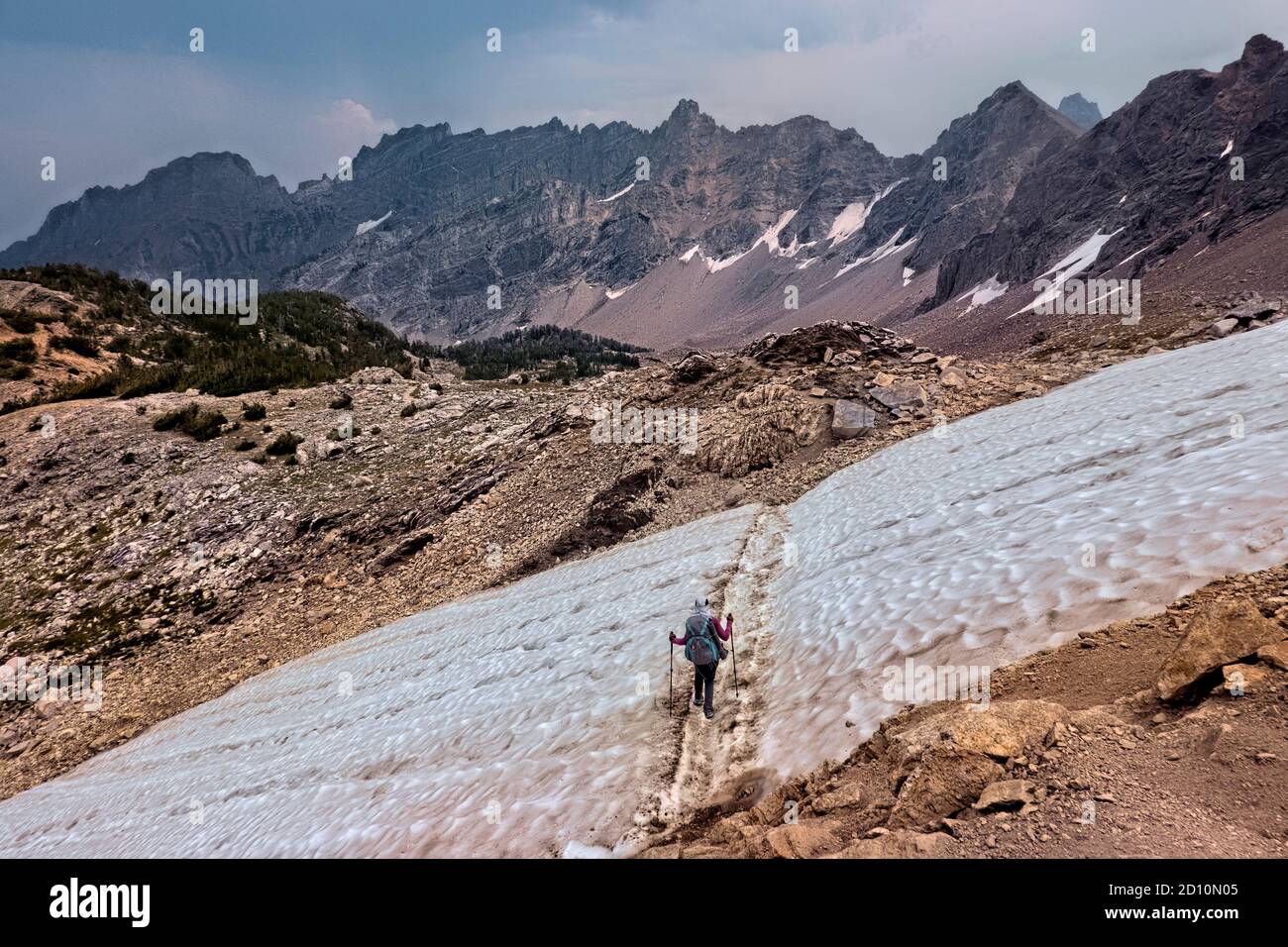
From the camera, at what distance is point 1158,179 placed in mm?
99500

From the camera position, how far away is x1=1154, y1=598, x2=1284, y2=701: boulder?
15.8 ft

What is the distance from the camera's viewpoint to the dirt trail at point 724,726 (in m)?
6.88

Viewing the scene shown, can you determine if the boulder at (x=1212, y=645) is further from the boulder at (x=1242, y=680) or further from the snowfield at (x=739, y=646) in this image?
the snowfield at (x=739, y=646)

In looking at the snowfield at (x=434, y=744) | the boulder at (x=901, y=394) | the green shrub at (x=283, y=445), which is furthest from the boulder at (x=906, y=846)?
the green shrub at (x=283, y=445)

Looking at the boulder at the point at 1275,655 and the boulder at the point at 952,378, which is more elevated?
the boulder at the point at 952,378

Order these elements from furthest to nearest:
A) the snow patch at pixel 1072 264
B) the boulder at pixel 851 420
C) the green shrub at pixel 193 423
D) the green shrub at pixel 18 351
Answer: the snow patch at pixel 1072 264 < the green shrub at pixel 18 351 < the green shrub at pixel 193 423 < the boulder at pixel 851 420

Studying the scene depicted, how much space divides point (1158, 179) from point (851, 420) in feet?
384

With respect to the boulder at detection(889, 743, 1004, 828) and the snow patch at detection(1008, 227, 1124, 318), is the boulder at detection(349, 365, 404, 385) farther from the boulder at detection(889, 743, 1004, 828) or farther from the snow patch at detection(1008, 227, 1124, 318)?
the snow patch at detection(1008, 227, 1124, 318)

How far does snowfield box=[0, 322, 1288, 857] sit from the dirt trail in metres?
0.06

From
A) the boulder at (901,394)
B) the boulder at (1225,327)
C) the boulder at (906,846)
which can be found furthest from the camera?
the boulder at (901,394)

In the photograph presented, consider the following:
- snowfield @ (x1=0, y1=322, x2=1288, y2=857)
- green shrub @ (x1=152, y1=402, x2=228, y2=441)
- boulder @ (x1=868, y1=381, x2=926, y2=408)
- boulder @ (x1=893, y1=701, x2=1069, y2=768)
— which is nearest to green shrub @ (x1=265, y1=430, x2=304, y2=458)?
green shrub @ (x1=152, y1=402, x2=228, y2=441)

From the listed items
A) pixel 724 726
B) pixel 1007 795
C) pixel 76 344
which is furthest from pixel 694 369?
pixel 76 344

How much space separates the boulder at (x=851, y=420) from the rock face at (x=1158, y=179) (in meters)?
78.4

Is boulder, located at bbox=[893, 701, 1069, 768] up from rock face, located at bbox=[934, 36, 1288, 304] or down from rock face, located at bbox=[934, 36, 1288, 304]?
down
